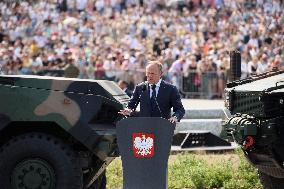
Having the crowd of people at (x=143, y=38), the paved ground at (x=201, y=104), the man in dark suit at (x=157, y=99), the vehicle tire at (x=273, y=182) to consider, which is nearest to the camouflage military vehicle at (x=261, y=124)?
the vehicle tire at (x=273, y=182)

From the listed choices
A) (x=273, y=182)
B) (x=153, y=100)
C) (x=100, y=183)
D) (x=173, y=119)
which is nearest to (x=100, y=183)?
(x=100, y=183)

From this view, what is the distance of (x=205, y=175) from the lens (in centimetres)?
1302

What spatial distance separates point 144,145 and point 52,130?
156 cm

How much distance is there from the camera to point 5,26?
28812 mm

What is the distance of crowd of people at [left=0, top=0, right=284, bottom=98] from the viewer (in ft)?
78.4

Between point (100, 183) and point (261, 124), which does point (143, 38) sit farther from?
point (261, 124)

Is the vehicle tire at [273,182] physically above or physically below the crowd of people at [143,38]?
below

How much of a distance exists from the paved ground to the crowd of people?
2.85 ft

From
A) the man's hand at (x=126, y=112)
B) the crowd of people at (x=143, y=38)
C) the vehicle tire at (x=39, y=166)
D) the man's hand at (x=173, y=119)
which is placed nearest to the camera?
the man's hand at (x=173, y=119)

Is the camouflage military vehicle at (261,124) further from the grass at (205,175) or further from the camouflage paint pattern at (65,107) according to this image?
the grass at (205,175)

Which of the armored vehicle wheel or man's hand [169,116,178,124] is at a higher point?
man's hand [169,116,178,124]

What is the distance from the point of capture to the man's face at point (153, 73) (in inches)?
373

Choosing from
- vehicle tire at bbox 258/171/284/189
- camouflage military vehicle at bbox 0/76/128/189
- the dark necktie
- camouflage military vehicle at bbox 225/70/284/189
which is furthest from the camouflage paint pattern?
vehicle tire at bbox 258/171/284/189

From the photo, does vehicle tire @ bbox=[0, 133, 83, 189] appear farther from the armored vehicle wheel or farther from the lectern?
the armored vehicle wheel
